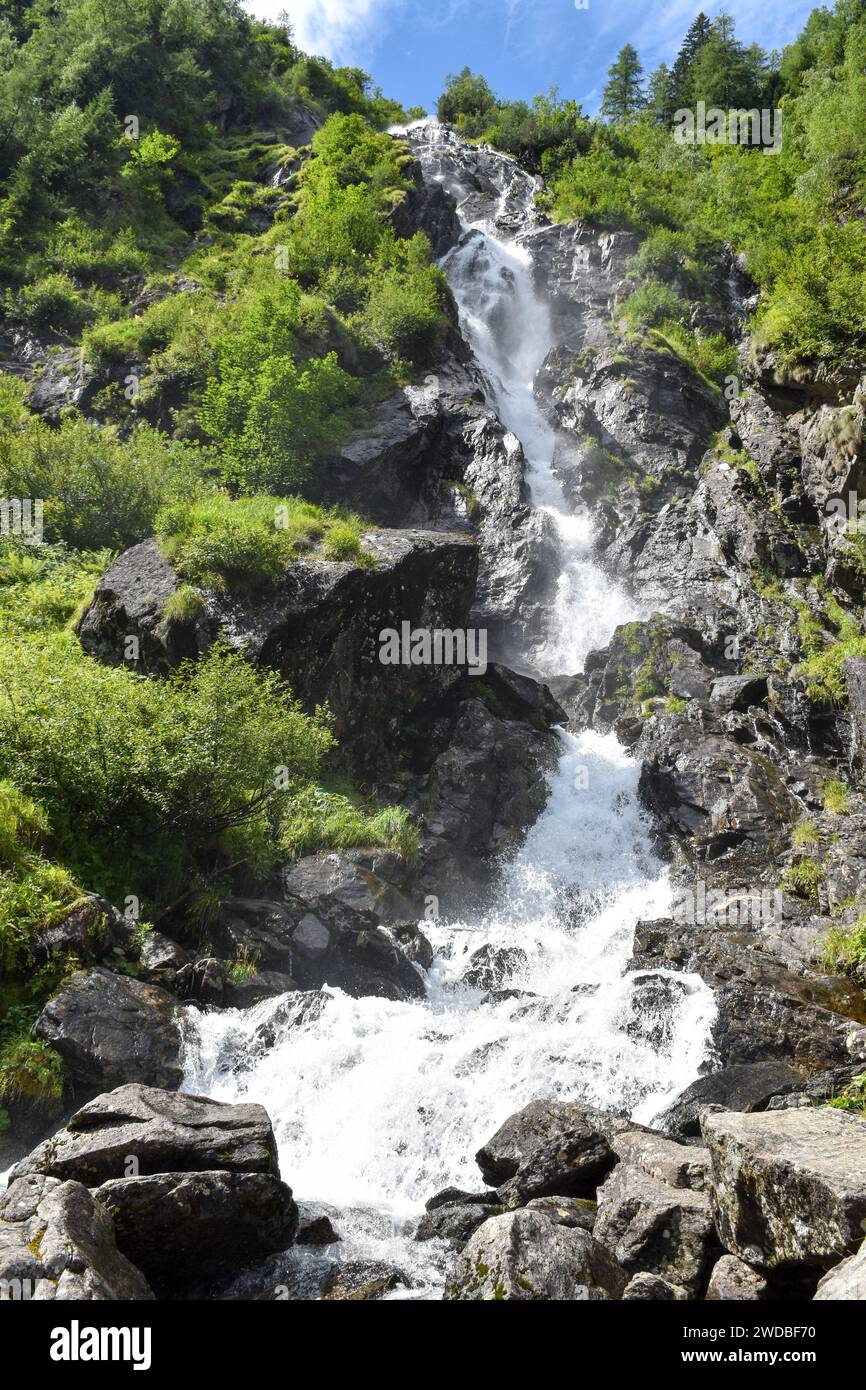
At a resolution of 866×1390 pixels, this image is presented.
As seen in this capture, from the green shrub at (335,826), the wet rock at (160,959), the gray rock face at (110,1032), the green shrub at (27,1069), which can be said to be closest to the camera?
the green shrub at (27,1069)

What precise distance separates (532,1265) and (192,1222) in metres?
3.46

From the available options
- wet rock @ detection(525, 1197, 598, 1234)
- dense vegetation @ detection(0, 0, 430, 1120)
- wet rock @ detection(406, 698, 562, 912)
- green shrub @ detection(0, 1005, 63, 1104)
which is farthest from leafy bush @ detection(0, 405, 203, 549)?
wet rock @ detection(525, 1197, 598, 1234)

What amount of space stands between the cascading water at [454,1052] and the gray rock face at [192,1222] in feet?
1.76

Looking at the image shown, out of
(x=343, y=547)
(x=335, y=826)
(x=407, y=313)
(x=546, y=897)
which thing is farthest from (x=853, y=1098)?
(x=407, y=313)

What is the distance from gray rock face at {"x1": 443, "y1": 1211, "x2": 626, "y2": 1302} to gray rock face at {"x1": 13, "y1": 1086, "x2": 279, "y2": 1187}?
2682 mm

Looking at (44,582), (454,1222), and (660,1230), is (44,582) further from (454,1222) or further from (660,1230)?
(660,1230)

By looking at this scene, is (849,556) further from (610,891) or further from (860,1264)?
(860,1264)

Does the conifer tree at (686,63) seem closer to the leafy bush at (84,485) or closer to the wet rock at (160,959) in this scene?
the leafy bush at (84,485)

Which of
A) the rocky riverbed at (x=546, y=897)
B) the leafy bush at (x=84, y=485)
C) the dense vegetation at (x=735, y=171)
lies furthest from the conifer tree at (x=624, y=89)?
the leafy bush at (x=84, y=485)

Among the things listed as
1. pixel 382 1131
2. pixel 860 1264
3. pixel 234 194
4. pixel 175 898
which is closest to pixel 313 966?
pixel 175 898

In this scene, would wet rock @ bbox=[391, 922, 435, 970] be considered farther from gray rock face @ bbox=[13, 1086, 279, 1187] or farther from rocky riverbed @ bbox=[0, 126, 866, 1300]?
gray rock face @ bbox=[13, 1086, 279, 1187]

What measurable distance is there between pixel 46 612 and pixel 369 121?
56.3 m

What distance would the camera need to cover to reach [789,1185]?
6496 mm

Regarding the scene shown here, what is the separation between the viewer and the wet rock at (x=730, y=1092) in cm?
1155
